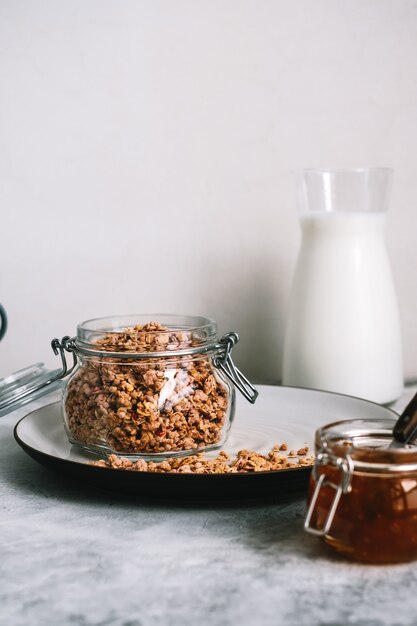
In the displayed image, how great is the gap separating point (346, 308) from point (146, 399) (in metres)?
0.36

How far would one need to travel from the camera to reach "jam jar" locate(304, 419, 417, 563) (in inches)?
19.9

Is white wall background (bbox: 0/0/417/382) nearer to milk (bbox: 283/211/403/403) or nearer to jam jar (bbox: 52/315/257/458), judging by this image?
milk (bbox: 283/211/403/403)

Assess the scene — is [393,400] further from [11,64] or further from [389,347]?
[11,64]

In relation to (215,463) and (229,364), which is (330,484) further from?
(229,364)

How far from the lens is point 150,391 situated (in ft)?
2.36

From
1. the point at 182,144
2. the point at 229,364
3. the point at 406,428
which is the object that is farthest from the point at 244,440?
the point at 182,144

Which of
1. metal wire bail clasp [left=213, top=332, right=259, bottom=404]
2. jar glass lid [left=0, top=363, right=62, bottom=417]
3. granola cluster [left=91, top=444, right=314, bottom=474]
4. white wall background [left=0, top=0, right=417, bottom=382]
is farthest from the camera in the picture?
white wall background [left=0, top=0, right=417, bottom=382]

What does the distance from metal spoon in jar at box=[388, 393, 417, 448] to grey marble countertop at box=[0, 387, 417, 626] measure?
0.30 ft

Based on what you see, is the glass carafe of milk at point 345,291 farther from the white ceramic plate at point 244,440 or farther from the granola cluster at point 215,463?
the granola cluster at point 215,463

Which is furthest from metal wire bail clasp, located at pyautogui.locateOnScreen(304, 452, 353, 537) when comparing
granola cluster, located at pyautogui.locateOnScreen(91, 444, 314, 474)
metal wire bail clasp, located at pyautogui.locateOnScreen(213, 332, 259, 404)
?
metal wire bail clasp, located at pyautogui.locateOnScreen(213, 332, 259, 404)

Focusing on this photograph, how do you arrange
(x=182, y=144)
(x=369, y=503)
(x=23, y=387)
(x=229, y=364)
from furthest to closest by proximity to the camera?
(x=182, y=144) < (x=23, y=387) < (x=229, y=364) < (x=369, y=503)

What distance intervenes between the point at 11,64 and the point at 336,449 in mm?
745

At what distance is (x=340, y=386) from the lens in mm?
984

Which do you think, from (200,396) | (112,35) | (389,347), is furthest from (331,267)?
(112,35)
